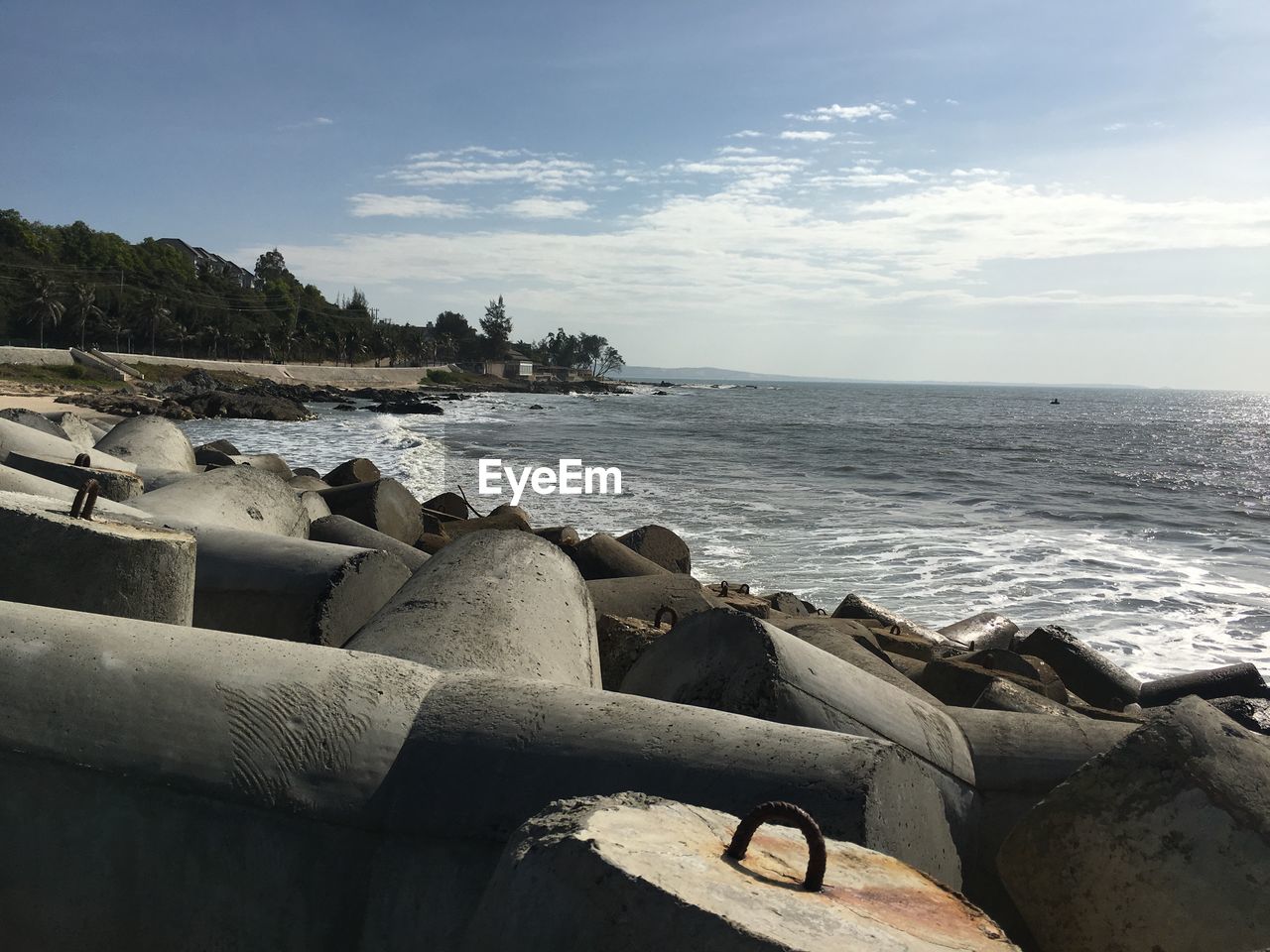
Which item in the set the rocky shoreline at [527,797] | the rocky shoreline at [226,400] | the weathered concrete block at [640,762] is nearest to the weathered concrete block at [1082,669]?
the rocky shoreline at [527,797]

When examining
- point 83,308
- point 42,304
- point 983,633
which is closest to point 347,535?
point 983,633

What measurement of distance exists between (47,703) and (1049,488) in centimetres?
2603

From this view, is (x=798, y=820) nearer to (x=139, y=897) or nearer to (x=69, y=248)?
(x=139, y=897)

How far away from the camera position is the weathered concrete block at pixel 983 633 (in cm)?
820

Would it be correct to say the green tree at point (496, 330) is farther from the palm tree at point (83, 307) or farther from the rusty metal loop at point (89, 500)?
the rusty metal loop at point (89, 500)

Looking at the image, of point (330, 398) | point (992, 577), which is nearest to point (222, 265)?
point (330, 398)

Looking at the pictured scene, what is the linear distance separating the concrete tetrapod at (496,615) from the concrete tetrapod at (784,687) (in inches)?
13.2

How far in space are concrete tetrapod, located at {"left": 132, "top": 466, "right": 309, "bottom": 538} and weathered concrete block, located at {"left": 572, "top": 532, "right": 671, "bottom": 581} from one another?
2.24 meters

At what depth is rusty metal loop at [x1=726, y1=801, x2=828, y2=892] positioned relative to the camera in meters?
1.50

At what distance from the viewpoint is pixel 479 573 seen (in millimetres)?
3359

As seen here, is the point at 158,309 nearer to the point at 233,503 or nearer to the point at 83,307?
the point at 83,307

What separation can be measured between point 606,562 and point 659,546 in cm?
154

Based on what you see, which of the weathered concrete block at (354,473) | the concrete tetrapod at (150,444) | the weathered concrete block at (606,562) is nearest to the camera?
the weathered concrete block at (606,562)

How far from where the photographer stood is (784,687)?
275 centimetres
